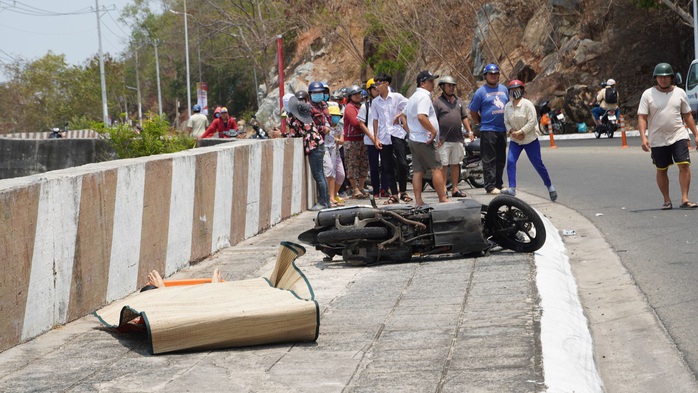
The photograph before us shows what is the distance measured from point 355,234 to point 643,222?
4.40 m

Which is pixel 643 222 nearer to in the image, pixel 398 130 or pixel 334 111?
pixel 398 130

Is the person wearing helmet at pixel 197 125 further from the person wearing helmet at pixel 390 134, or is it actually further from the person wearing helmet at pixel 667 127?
the person wearing helmet at pixel 667 127

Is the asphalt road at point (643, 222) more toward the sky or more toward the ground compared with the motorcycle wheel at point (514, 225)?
A: more toward the ground

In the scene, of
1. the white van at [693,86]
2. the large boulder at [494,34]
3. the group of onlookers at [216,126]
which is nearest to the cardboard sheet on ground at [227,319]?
the group of onlookers at [216,126]

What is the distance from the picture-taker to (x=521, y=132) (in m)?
14.2

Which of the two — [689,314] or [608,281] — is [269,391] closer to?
[689,314]

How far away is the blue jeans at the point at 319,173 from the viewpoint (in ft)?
49.9

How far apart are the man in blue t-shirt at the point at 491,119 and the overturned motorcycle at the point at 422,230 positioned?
5958 mm

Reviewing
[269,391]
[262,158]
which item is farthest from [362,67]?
[269,391]

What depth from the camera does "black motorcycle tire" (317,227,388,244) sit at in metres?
9.09

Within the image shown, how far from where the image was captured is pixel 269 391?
16.7 feet

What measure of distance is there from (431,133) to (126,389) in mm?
7732

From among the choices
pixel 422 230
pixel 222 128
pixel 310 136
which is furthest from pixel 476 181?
pixel 422 230

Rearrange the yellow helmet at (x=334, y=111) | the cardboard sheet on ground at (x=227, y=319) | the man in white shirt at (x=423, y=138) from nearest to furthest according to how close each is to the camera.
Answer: the cardboard sheet on ground at (x=227, y=319)
the man in white shirt at (x=423, y=138)
the yellow helmet at (x=334, y=111)
